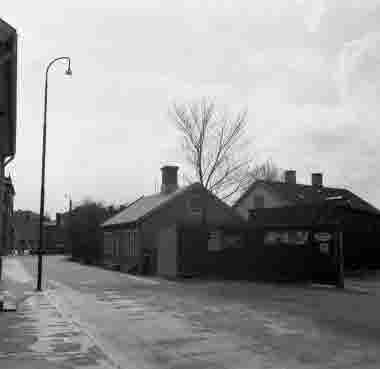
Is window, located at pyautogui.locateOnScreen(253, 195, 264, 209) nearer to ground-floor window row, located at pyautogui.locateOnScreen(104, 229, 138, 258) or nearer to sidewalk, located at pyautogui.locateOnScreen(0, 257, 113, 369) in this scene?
ground-floor window row, located at pyautogui.locateOnScreen(104, 229, 138, 258)

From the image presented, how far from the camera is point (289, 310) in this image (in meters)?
16.0

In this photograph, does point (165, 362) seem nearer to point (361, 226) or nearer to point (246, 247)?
point (246, 247)

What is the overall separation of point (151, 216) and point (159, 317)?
22211 mm

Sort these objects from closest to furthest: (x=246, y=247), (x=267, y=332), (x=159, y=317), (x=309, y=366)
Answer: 1. (x=309, y=366)
2. (x=267, y=332)
3. (x=159, y=317)
4. (x=246, y=247)

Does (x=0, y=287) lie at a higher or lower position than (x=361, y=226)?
lower

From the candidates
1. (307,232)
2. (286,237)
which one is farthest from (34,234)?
(307,232)

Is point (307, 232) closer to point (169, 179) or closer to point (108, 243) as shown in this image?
point (169, 179)

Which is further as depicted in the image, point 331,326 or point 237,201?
point 237,201

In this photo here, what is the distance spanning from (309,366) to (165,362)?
2328mm

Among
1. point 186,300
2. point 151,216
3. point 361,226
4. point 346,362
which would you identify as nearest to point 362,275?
point 361,226

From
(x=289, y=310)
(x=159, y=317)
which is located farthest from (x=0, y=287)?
(x=289, y=310)

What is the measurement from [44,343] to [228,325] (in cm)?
460

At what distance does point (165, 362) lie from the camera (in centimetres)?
912

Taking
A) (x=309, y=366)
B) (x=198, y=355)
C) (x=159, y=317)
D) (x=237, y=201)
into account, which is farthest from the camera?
(x=237, y=201)
